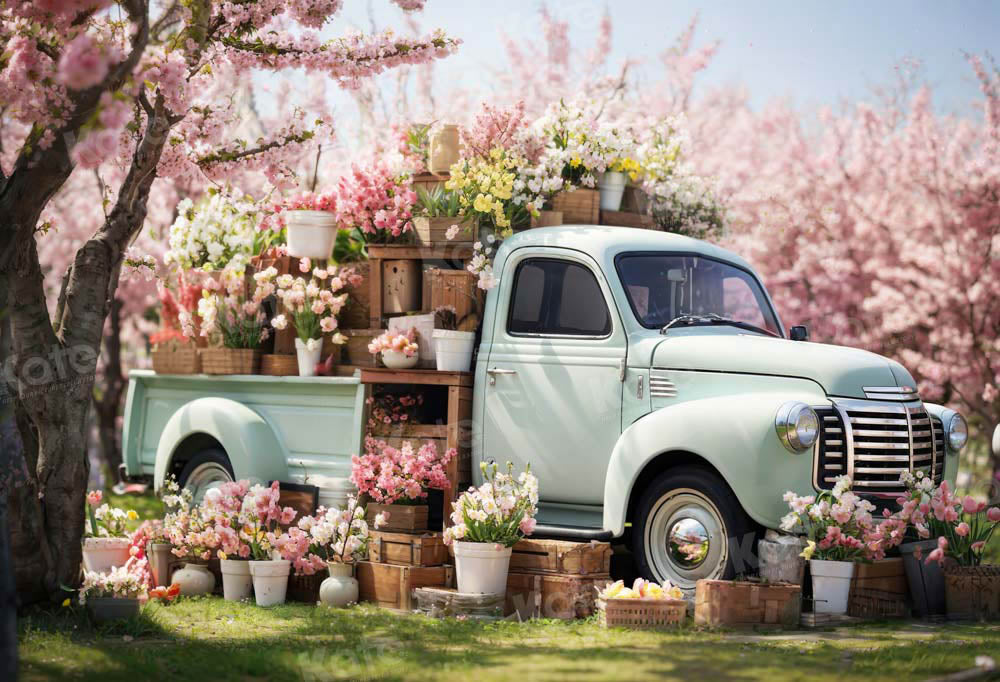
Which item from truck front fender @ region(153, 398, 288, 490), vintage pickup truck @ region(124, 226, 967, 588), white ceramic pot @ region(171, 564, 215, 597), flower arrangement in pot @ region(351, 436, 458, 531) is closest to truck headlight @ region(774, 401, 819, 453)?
vintage pickup truck @ region(124, 226, 967, 588)

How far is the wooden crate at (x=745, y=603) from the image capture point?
657 cm

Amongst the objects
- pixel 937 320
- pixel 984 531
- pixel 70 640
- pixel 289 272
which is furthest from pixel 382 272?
pixel 937 320

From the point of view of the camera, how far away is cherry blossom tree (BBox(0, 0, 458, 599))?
6.24 metres

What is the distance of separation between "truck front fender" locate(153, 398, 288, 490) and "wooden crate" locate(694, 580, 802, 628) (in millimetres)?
3324

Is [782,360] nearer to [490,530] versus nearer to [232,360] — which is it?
[490,530]

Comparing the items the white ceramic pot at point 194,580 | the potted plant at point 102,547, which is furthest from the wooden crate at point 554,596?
the potted plant at point 102,547

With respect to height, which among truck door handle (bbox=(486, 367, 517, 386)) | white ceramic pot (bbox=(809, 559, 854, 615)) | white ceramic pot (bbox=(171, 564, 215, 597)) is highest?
truck door handle (bbox=(486, 367, 517, 386))

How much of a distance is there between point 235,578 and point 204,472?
1365 mm

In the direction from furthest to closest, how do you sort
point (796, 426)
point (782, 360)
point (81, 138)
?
point (782, 360) → point (796, 426) → point (81, 138)

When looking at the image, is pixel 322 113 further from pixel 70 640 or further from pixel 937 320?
pixel 937 320

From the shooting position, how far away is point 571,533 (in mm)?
7512

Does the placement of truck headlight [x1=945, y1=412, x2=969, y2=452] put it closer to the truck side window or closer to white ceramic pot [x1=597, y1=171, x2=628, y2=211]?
the truck side window

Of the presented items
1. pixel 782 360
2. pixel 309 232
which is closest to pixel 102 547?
pixel 309 232

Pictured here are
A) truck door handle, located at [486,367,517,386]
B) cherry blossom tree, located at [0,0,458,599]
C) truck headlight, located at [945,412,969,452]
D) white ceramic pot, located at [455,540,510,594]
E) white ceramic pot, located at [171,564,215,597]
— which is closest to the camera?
cherry blossom tree, located at [0,0,458,599]
